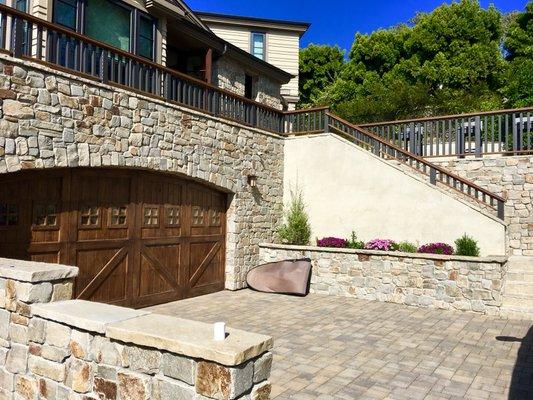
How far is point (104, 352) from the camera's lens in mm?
3084

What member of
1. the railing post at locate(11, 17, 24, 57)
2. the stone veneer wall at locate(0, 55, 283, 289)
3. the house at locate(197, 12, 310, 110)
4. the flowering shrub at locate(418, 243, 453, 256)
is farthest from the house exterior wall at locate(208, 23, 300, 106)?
the railing post at locate(11, 17, 24, 57)

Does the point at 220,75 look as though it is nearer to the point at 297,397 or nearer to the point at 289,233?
the point at 289,233

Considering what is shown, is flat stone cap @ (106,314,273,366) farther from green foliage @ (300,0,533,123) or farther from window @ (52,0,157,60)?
green foliage @ (300,0,533,123)

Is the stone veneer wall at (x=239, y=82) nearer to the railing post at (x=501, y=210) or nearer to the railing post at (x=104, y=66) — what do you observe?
the railing post at (x=104, y=66)

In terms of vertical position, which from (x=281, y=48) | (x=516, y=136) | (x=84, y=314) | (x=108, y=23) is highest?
(x=281, y=48)

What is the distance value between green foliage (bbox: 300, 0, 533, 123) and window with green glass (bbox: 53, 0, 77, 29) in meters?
12.2

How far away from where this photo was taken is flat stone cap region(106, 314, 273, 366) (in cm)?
247

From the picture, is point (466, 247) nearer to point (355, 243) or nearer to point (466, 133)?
point (355, 243)

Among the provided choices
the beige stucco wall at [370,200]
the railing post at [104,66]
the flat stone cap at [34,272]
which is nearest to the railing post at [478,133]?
the beige stucco wall at [370,200]

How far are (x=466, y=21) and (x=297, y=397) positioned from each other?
23.0m

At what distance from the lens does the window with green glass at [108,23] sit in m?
9.41

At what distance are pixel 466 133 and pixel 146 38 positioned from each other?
8.93 metres

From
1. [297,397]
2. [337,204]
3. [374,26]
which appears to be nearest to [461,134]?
[337,204]

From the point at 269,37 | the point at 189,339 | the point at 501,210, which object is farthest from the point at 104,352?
the point at 269,37
